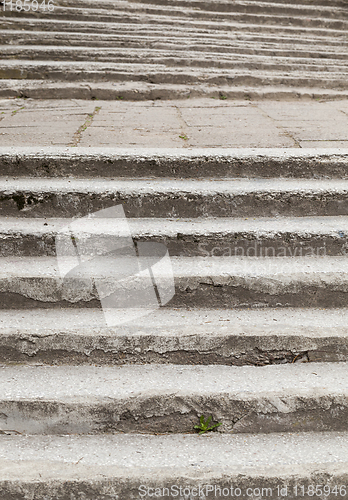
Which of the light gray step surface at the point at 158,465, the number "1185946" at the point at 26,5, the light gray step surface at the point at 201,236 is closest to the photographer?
the light gray step surface at the point at 158,465

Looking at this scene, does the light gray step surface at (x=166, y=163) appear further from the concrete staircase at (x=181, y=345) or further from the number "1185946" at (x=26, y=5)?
the number "1185946" at (x=26, y=5)

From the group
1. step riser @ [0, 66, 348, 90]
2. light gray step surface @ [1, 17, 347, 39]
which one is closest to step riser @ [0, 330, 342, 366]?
step riser @ [0, 66, 348, 90]

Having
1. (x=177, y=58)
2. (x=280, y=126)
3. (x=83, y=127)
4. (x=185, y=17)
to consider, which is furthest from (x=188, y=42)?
(x=83, y=127)

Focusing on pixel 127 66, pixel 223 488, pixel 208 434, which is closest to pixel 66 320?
pixel 208 434

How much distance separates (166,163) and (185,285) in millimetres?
768

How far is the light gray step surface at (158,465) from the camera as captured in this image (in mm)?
1344

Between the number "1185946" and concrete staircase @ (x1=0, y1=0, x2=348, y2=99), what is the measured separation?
0.06m

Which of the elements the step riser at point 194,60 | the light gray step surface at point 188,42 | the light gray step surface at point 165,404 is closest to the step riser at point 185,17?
the light gray step surface at point 188,42

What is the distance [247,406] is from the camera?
1513mm

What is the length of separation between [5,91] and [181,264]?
2821 millimetres

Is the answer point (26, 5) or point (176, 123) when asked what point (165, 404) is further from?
point (26, 5)

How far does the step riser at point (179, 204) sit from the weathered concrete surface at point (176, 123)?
48 centimetres

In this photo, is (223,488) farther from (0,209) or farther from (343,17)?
(343,17)

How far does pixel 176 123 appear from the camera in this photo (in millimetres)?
2998
